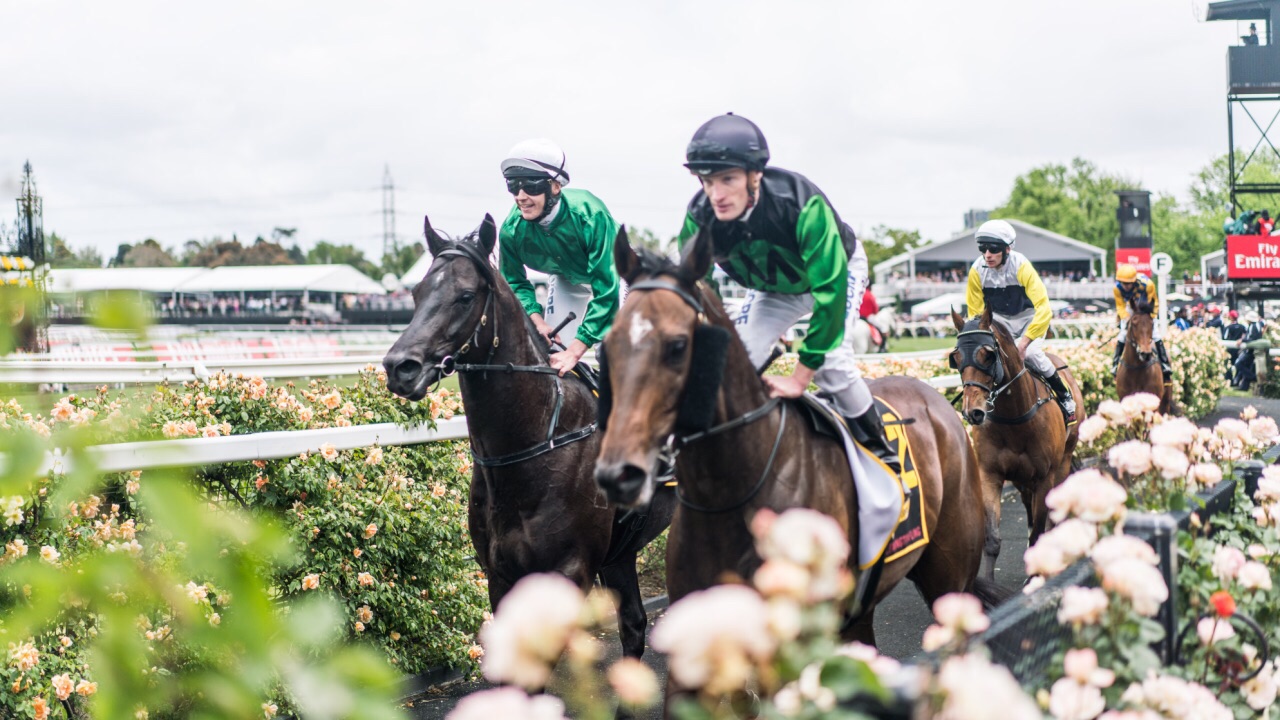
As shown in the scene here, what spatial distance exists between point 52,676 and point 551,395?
1.99 m

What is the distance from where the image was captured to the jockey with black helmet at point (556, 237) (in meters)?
4.84

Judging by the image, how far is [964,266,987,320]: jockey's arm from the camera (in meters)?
8.33

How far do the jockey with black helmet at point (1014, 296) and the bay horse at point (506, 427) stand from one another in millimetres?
4285

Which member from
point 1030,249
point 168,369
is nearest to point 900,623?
point 168,369

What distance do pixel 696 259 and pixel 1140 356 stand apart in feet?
32.1

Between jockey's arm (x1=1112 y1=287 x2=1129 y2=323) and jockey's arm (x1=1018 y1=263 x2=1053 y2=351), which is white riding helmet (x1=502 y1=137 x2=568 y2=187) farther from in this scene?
jockey's arm (x1=1112 y1=287 x2=1129 y2=323)

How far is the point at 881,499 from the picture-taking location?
3572 millimetres

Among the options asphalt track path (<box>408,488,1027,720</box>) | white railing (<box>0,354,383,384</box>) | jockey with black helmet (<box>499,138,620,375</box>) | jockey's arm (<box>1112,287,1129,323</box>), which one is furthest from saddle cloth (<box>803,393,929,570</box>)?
jockey's arm (<box>1112,287,1129,323</box>)

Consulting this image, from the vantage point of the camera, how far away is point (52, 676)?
3.57 meters

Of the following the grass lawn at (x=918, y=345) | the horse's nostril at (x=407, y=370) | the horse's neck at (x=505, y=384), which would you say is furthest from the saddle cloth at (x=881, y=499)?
the grass lawn at (x=918, y=345)

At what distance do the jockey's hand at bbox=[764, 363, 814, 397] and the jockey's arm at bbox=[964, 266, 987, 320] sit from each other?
5172mm

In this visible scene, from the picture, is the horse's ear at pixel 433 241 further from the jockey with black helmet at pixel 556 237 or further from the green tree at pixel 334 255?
the green tree at pixel 334 255

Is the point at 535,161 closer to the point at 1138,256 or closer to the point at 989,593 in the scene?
the point at 989,593

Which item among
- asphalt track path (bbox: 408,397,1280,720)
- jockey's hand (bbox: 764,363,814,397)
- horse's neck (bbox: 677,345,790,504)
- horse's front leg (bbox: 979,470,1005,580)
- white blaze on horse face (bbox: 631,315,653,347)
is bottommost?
asphalt track path (bbox: 408,397,1280,720)
